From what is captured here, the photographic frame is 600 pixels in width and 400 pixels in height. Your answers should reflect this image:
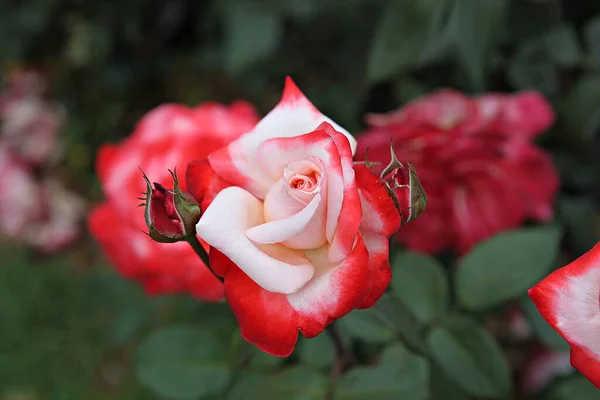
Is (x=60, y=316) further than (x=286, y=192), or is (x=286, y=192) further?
(x=60, y=316)

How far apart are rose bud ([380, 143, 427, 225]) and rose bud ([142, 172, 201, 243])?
0.10 metres

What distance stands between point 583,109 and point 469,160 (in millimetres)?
194

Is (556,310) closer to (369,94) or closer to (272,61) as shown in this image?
(369,94)

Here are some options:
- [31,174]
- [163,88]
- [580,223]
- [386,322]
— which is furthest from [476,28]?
[31,174]

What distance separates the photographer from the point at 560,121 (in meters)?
0.71

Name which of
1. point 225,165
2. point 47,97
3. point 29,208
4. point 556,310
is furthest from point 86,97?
point 556,310

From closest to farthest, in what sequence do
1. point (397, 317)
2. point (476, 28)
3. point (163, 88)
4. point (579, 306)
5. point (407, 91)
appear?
1. point (579, 306)
2. point (397, 317)
3. point (476, 28)
4. point (407, 91)
5. point (163, 88)

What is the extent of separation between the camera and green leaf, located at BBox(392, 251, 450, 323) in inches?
20.6

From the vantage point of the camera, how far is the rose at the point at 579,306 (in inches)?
10.9

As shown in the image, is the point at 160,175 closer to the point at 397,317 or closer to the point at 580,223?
the point at 397,317

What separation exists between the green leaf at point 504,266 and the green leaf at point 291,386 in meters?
0.16

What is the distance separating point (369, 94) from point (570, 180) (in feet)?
1.13

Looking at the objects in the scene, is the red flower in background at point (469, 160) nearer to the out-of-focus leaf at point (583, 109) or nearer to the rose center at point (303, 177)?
the out-of-focus leaf at point (583, 109)

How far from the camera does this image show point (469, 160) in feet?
1.87
